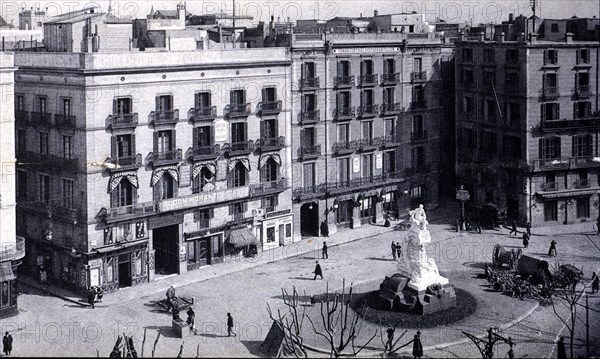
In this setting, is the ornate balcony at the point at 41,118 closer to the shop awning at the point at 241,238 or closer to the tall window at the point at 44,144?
the tall window at the point at 44,144

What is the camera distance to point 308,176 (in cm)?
7462

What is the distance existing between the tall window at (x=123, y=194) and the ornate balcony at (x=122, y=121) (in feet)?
12.9

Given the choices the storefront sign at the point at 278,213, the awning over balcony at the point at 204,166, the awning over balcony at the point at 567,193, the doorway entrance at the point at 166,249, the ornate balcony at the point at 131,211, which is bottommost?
the doorway entrance at the point at 166,249

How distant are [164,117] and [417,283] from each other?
23.2 metres

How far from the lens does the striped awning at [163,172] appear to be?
2437 inches

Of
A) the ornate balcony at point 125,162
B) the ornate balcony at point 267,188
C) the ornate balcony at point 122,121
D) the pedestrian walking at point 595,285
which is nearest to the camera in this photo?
the pedestrian walking at point 595,285

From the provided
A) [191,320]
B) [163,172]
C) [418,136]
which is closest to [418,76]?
[418,136]

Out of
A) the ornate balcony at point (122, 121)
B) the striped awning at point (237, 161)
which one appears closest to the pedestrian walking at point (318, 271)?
the striped awning at point (237, 161)

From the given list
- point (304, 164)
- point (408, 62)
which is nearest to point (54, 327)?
point (304, 164)

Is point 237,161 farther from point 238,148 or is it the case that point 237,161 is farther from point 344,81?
point 344,81

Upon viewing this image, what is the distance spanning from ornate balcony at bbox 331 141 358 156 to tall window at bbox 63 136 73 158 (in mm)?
25724

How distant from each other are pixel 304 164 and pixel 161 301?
23209 millimetres

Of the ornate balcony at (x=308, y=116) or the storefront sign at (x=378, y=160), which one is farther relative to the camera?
the storefront sign at (x=378, y=160)

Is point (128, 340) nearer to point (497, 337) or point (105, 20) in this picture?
point (497, 337)
